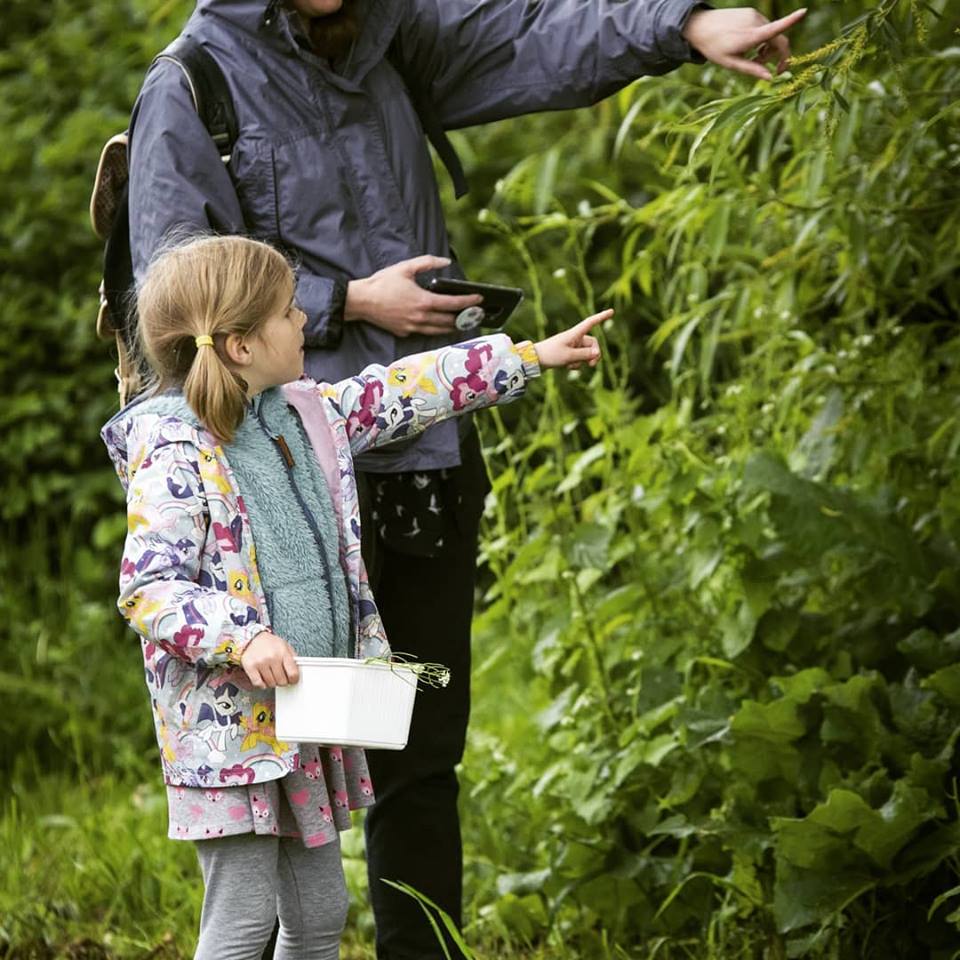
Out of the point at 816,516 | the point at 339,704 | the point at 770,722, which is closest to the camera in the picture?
the point at 339,704

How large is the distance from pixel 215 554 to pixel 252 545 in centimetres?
5

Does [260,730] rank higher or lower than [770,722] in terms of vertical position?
higher

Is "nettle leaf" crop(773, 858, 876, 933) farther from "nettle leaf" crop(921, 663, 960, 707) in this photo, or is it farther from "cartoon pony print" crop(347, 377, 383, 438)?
"cartoon pony print" crop(347, 377, 383, 438)

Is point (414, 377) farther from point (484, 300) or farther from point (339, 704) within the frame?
point (339, 704)

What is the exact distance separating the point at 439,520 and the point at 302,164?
0.57 meters

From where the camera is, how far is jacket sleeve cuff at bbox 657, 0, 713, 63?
231 cm

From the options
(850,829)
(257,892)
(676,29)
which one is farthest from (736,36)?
(257,892)

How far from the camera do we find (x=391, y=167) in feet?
7.86

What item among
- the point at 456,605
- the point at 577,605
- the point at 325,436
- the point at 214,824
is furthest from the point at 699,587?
the point at 214,824

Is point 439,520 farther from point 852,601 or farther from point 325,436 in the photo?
point 852,601

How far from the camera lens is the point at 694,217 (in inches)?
121

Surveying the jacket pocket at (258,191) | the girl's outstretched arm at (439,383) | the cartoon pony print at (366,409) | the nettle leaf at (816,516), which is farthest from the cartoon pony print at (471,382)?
the nettle leaf at (816,516)

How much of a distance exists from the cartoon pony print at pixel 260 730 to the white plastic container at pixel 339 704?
12 centimetres

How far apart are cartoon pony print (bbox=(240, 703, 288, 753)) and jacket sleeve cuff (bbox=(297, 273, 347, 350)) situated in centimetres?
60
